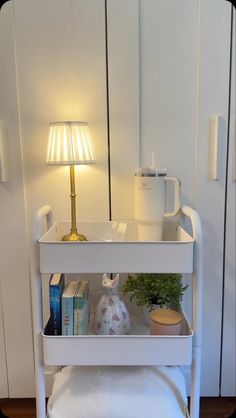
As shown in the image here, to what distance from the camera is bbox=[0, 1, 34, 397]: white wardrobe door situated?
119 cm

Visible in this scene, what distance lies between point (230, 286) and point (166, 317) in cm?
43

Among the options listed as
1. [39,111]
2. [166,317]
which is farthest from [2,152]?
[166,317]

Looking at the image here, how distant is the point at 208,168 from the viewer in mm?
1239

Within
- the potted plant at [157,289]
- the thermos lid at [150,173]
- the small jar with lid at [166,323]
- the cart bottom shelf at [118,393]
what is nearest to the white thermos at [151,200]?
the thermos lid at [150,173]

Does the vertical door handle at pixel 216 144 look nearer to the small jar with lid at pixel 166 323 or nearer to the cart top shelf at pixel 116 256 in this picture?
the cart top shelf at pixel 116 256

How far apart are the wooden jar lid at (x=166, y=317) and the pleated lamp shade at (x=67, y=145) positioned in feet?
1.77

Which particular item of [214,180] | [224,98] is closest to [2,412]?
[214,180]

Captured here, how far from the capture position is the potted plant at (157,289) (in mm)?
1092

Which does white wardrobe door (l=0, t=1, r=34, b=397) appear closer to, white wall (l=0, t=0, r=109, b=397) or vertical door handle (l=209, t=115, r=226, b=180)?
white wall (l=0, t=0, r=109, b=397)

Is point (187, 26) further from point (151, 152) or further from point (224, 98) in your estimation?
point (151, 152)

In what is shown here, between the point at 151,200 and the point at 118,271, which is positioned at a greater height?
the point at 151,200

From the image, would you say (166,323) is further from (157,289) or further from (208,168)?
(208,168)

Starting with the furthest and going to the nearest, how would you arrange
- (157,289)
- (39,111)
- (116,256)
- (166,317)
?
(39,111)
(157,289)
(166,317)
(116,256)

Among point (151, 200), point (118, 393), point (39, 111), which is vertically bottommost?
point (118, 393)
